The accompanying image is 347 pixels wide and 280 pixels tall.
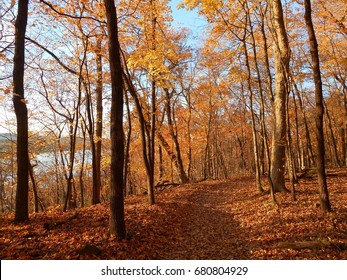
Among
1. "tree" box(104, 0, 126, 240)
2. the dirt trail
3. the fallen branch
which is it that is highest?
"tree" box(104, 0, 126, 240)

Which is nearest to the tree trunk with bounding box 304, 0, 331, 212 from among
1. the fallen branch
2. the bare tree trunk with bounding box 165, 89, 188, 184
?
the fallen branch

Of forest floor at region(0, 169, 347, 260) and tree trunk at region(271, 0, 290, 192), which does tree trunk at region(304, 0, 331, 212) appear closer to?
forest floor at region(0, 169, 347, 260)

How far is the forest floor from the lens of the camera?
17.9 ft

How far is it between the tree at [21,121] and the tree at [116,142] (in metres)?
3.28

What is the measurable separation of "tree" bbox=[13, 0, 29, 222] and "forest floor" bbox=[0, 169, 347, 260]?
0.63 meters

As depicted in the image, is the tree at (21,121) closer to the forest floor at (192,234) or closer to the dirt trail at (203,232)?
the forest floor at (192,234)

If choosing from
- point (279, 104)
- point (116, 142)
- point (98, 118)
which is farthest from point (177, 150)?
point (116, 142)

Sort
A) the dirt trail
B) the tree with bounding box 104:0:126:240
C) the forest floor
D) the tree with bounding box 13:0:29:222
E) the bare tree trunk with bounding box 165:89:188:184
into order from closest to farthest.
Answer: the forest floor
the dirt trail
the tree with bounding box 104:0:126:240
the tree with bounding box 13:0:29:222
the bare tree trunk with bounding box 165:89:188:184

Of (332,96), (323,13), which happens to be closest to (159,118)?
(323,13)

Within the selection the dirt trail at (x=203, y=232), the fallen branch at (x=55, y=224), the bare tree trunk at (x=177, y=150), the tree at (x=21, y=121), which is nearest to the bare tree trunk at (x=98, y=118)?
the dirt trail at (x=203, y=232)

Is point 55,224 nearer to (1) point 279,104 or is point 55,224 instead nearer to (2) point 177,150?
(1) point 279,104

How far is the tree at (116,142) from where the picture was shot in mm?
6312

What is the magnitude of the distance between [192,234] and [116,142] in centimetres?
397

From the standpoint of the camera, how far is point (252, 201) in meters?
11.5
